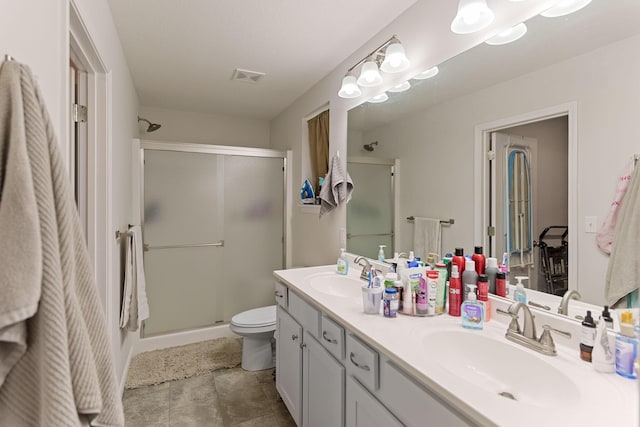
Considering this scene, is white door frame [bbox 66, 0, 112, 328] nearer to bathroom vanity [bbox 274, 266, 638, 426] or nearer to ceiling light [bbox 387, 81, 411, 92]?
bathroom vanity [bbox 274, 266, 638, 426]

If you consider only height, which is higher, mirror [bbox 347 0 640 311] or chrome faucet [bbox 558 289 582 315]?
mirror [bbox 347 0 640 311]

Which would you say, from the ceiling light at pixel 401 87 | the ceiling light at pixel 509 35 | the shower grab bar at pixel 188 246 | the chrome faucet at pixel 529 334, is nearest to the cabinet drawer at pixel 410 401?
the chrome faucet at pixel 529 334

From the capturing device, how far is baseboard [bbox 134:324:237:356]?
2.87 metres

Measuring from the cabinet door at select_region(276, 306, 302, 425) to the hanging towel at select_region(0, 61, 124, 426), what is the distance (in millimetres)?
1162

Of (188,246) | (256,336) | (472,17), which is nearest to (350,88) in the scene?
(472,17)

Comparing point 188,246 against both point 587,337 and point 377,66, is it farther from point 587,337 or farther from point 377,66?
point 587,337

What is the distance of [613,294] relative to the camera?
1011mm

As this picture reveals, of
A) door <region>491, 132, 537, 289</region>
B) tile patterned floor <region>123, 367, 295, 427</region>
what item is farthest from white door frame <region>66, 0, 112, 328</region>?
door <region>491, 132, 537, 289</region>

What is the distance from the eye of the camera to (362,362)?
1.17 m

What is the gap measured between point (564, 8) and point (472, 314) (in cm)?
110

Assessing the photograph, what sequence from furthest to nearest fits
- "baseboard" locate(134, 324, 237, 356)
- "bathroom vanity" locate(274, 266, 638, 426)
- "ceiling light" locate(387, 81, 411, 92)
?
"baseboard" locate(134, 324, 237, 356) < "ceiling light" locate(387, 81, 411, 92) < "bathroom vanity" locate(274, 266, 638, 426)

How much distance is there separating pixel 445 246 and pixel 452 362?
1.93 ft

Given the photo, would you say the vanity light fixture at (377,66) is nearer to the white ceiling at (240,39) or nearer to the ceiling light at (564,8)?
the white ceiling at (240,39)

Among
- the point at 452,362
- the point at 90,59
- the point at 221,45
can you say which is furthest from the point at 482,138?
the point at 90,59
